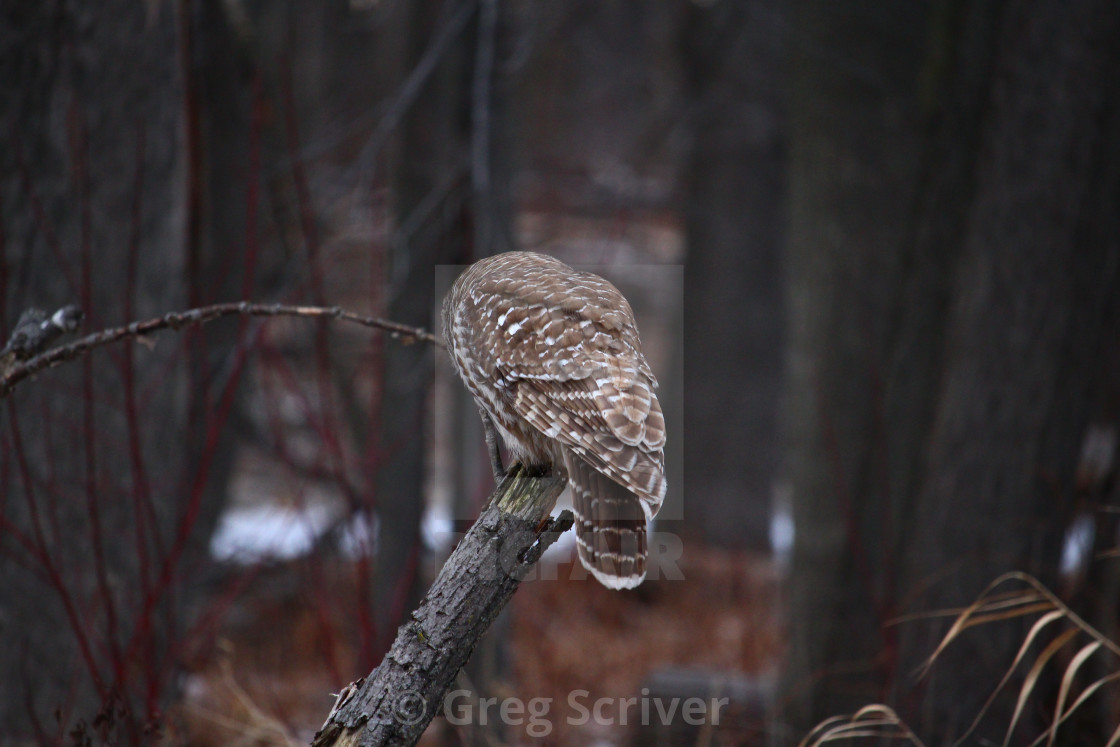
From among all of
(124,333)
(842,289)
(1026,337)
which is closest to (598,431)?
(124,333)

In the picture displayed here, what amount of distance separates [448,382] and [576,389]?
331 centimetres

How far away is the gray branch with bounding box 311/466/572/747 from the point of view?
1.87 metres

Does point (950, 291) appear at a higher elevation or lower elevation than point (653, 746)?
higher

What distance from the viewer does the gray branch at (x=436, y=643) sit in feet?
6.14

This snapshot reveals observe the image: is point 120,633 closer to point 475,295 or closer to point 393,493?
point 393,493

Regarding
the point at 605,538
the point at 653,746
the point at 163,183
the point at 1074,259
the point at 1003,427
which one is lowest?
the point at 653,746

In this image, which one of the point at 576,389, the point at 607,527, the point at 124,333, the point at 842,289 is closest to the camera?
the point at 124,333

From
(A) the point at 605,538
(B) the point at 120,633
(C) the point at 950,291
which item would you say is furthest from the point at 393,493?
(C) the point at 950,291

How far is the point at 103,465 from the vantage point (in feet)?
10.9

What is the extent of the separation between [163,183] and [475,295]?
1949 millimetres

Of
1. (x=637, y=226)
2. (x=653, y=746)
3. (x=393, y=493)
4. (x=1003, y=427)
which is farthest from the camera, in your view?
(x=637, y=226)

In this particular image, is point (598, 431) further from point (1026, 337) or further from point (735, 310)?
point (735, 310)

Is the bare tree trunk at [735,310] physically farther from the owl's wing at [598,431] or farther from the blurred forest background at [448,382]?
the owl's wing at [598,431]

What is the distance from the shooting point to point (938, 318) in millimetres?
4801
